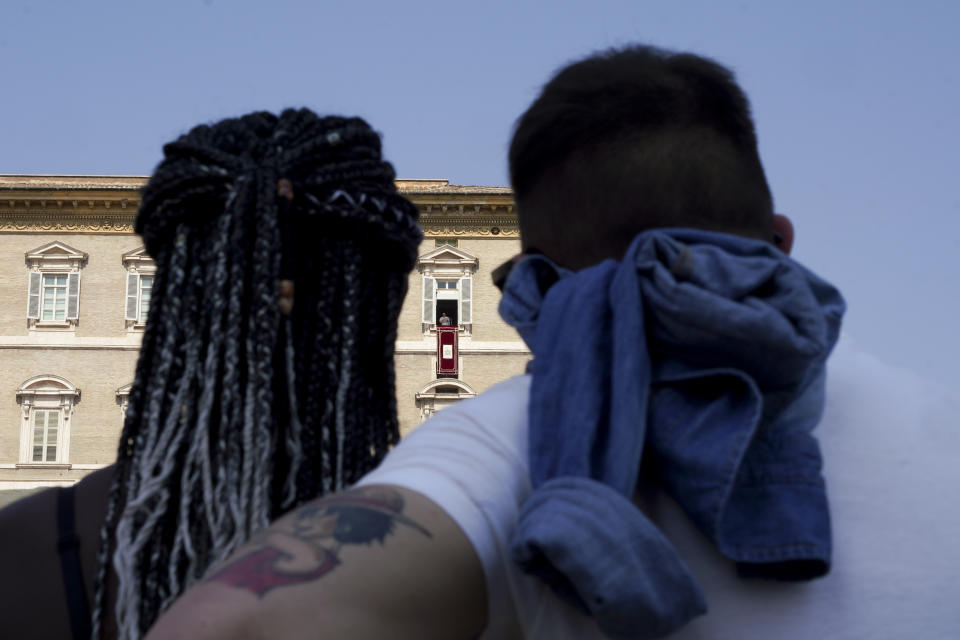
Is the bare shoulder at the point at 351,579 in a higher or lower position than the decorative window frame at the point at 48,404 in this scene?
higher

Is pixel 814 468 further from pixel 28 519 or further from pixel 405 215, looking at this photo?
pixel 28 519

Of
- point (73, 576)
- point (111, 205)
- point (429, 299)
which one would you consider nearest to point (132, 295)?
point (111, 205)

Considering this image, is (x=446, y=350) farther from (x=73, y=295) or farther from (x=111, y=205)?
(x=73, y=295)

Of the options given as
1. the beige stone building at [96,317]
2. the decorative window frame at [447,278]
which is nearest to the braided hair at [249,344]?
the beige stone building at [96,317]

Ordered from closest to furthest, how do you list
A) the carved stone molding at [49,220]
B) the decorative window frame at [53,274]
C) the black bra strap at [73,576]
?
the black bra strap at [73,576] → the decorative window frame at [53,274] → the carved stone molding at [49,220]

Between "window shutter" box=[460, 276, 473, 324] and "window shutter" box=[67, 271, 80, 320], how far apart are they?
893 cm

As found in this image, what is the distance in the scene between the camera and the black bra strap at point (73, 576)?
1.42m

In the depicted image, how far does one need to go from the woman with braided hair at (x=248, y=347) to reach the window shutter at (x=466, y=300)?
21.9m

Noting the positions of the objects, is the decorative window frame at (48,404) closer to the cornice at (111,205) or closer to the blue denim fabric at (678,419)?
the cornice at (111,205)

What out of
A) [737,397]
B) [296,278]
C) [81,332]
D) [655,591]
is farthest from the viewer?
[81,332]

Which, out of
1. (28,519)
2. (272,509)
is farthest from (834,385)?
(28,519)

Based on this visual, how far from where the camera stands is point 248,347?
1465 millimetres

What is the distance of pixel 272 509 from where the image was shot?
1512 mm

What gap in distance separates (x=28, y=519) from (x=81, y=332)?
76.1ft
